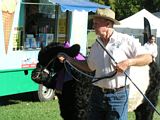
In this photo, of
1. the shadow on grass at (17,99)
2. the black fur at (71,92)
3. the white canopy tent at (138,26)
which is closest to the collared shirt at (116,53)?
the black fur at (71,92)

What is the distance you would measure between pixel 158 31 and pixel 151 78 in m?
16.1

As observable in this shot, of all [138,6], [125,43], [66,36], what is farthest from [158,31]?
[138,6]

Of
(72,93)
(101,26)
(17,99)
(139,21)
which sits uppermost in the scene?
(101,26)

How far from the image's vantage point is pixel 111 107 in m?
4.65

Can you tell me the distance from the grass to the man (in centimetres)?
439

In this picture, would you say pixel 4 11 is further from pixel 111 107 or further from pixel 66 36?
pixel 111 107

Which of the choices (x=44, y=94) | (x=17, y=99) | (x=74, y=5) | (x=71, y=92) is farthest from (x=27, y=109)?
(x=71, y=92)

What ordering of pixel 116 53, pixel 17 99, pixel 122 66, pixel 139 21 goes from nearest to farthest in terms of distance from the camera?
pixel 122 66 → pixel 116 53 → pixel 17 99 → pixel 139 21

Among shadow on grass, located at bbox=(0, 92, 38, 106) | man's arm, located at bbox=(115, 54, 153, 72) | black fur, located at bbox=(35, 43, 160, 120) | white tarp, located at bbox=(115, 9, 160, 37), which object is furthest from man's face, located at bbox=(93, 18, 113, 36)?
white tarp, located at bbox=(115, 9, 160, 37)

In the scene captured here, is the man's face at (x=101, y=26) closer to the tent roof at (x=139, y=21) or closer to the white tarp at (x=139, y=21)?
the white tarp at (x=139, y=21)

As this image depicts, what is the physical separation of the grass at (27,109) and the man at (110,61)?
439 centimetres

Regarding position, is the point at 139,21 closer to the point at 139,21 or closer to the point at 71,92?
the point at 139,21

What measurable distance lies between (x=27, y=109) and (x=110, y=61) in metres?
5.59

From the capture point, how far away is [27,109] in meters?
9.91
